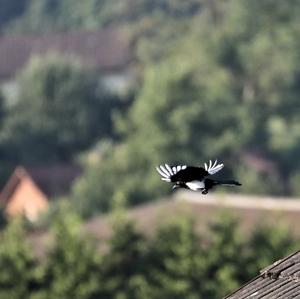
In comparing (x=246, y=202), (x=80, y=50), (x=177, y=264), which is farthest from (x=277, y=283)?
(x=80, y=50)

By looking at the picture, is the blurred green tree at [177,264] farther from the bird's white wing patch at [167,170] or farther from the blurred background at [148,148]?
the bird's white wing patch at [167,170]

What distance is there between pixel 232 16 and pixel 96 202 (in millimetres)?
36855

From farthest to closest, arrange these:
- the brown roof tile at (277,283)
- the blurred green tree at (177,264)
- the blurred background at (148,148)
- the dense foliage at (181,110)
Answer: the dense foliage at (181,110) < the blurred background at (148,148) < the blurred green tree at (177,264) < the brown roof tile at (277,283)

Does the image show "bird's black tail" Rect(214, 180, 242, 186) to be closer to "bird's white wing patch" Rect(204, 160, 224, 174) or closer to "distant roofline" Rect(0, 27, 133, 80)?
"bird's white wing patch" Rect(204, 160, 224, 174)

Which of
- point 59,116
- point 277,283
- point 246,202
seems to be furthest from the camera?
point 59,116

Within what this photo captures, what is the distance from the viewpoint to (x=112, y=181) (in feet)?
219

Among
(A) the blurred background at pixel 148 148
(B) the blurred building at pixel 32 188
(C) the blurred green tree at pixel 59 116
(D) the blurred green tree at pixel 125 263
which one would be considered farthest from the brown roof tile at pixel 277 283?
(C) the blurred green tree at pixel 59 116

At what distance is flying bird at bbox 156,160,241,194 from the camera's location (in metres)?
10.8

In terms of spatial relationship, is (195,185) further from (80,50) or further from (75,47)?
(80,50)

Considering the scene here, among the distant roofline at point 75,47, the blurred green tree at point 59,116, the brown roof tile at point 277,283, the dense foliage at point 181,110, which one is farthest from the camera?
the distant roofline at point 75,47

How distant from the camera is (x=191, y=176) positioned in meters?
11.0

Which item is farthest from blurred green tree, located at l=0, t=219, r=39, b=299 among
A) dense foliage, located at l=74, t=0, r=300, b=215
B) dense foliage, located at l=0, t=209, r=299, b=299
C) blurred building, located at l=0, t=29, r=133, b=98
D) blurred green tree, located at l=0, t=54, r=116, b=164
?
blurred building, located at l=0, t=29, r=133, b=98

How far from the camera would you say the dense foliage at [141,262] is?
35.7m

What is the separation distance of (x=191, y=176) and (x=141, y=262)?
88.0ft
